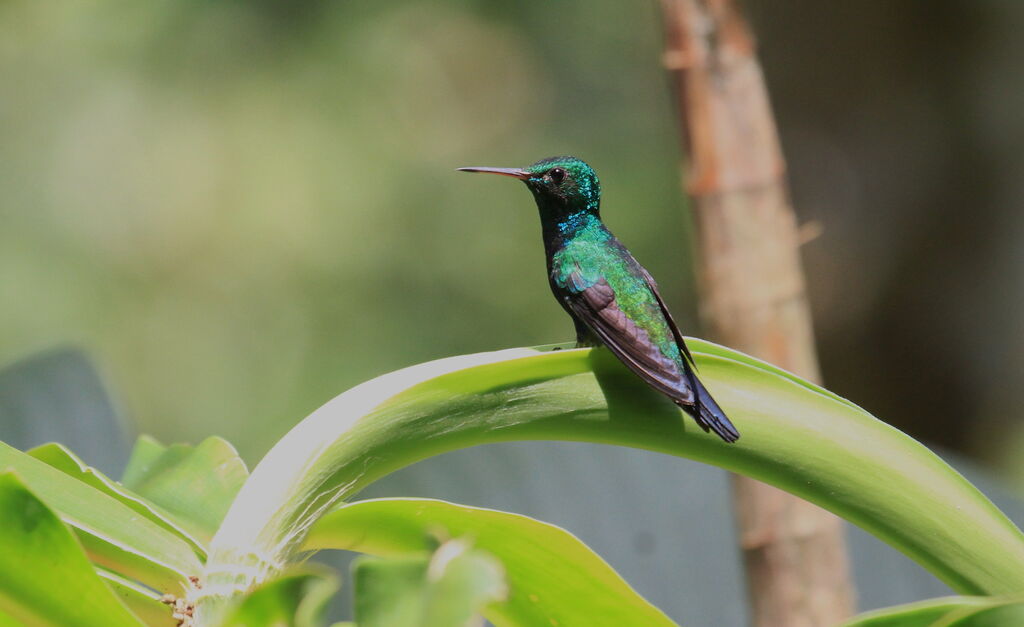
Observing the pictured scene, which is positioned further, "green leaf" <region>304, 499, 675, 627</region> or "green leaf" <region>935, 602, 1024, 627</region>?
"green leaf" <region>304, 499, 675, 627</region>

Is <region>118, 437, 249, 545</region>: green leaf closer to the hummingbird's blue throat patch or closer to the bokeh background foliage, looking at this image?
the hummingbird's blue throat patch

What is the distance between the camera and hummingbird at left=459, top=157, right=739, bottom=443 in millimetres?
718

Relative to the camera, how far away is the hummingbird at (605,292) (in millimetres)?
718

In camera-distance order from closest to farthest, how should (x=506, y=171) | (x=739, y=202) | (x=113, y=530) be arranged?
1. (x=113, y=530)
2. (x=506, y=171)
3. (x=739, y=202)

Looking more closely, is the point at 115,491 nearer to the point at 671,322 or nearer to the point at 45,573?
the point at 45,573

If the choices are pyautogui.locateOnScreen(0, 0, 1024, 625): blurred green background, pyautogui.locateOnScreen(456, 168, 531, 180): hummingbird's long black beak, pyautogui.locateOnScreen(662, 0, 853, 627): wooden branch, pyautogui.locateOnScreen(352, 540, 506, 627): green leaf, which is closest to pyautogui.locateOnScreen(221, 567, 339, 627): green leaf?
pyautogui.locateOnScreen(352, 540, 506, 627): green leaf

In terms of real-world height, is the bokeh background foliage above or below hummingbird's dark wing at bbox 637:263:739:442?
above

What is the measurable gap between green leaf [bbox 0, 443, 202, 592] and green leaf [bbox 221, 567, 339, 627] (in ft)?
0.60

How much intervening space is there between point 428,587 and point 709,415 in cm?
31

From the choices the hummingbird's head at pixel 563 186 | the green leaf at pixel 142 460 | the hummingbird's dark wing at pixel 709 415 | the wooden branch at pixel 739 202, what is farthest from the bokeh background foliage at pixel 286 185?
the hummingbird's dark wing at pixel 709 415

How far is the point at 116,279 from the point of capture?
6359 millimetres

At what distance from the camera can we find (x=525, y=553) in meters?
0.69

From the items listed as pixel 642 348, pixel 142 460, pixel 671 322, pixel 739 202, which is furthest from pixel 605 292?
pixel 739 202

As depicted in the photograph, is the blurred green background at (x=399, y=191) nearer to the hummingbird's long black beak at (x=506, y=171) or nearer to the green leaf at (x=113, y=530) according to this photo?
the hummingbird's long black beak at (x=506, y=171)
